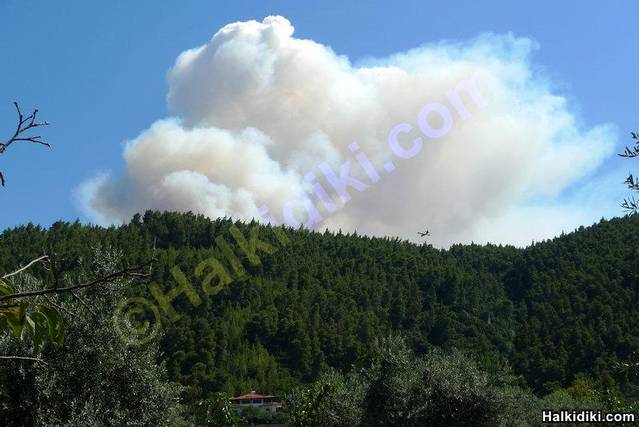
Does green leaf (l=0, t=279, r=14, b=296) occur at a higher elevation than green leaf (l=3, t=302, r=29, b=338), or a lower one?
higher

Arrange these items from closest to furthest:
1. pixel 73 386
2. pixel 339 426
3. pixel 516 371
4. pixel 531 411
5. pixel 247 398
→ pixel 73 386 < pixel 339 426 < pixel 531 411 < pixel 247 398 < pixel 516 371

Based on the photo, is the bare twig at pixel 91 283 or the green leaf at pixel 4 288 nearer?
the bare twig at pixel 91 283

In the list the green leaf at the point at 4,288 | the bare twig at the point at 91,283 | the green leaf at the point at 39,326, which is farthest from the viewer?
the green leaf at the point at 39,326

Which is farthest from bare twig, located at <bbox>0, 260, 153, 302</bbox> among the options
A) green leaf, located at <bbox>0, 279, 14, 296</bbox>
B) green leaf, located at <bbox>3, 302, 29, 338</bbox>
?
green leaf, located at <bbox>3, 302, 29, 338</bbox>

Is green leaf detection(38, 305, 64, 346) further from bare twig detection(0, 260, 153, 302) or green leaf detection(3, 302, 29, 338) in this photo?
bare twig detection(0, 260, 153, 302)

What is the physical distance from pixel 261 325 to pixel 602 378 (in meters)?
90.4

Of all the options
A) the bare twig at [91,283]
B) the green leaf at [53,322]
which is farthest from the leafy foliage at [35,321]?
the bare twig at [91,283]

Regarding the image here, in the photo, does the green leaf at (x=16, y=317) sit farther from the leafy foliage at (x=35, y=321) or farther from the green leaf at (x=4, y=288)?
the green leaf at (x=4, y=288)

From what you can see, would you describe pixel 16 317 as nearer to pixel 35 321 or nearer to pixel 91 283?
pixel 35 321

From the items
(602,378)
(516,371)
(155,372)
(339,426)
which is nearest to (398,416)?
(339,426)

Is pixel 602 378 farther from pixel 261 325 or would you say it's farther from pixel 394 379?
pixel 394 379

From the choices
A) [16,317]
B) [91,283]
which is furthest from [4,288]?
[91,283]

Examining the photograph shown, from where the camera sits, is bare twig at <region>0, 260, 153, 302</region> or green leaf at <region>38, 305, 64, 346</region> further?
green leaf at <region>38, 305, 64, 346</region>

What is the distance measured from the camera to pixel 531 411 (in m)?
64.1
